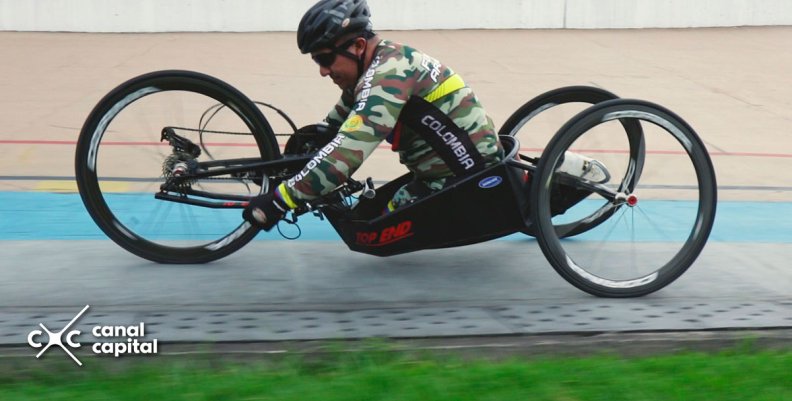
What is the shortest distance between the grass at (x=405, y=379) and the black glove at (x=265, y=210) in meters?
0.90

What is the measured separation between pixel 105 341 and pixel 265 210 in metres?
0.93

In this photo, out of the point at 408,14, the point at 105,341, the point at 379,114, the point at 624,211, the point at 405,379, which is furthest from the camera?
the point at 408,14

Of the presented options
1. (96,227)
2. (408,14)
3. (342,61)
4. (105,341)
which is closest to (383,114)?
(342,61)

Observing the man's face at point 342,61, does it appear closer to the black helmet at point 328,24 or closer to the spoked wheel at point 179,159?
the black helmet at point 328,24

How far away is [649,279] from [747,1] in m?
12.8

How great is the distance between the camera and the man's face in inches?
176

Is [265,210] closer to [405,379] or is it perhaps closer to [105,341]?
[105,341]

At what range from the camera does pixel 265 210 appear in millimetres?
4434

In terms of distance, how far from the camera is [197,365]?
3.61m

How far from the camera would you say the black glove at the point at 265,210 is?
14.5 feet

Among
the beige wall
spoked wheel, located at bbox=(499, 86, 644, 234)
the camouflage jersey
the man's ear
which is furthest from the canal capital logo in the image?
the beige wall

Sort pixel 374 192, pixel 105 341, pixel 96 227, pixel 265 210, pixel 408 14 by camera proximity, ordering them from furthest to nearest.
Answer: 1. pixel 408 14
2. pixel 96 227
3. pixel 374 192
4. pixel 265 210
5. pixel 105 341

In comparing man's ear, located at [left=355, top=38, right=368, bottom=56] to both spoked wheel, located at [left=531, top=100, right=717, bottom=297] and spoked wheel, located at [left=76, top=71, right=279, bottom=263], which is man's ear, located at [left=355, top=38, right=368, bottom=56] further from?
spoked wheel, located at [left=531, top=100, right=717, bottom=297]

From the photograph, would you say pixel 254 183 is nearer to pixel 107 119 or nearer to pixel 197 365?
pixel 107 119
